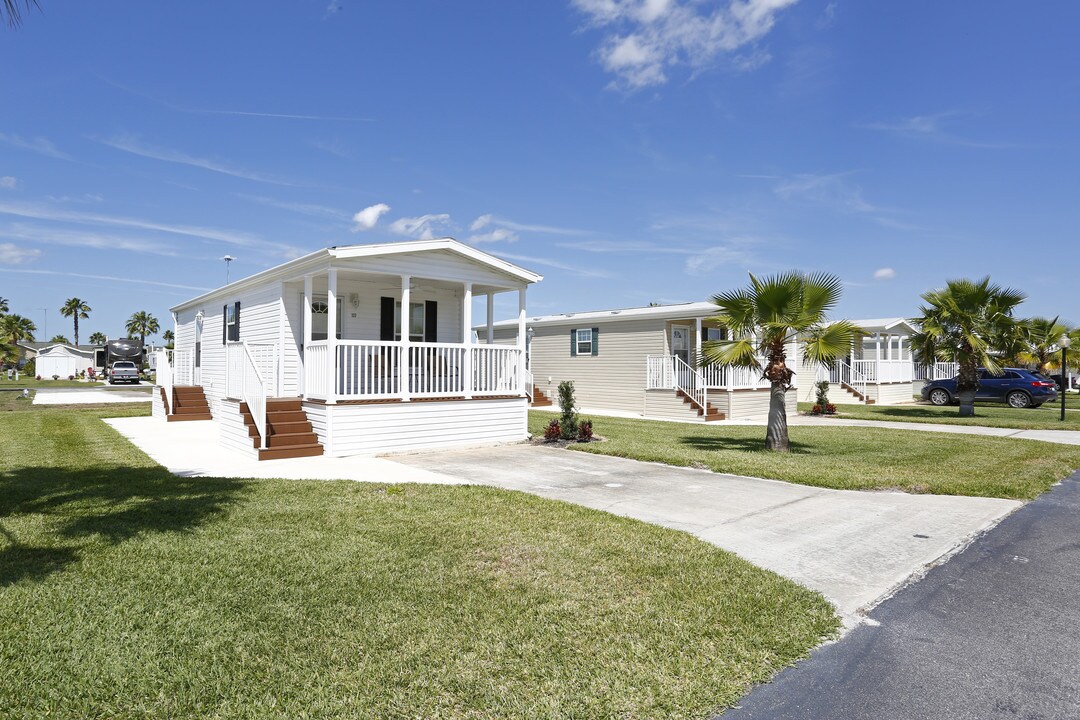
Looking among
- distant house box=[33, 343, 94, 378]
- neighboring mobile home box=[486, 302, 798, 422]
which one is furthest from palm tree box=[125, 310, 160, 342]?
neighboring mobile home box=[486, 302, 798, 422]

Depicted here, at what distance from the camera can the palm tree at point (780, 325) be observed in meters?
10.9

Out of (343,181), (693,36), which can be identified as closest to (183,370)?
(343,181)

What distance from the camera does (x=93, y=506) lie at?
617cm

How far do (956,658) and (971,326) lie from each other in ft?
63.7

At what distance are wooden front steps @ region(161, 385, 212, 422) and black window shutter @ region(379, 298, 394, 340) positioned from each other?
615 centimetres

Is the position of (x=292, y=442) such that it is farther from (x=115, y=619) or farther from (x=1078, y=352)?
(x=1078, y=352)

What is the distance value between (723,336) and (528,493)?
16.7 metres

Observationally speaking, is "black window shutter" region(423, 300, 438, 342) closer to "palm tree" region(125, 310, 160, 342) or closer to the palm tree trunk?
the palm tree trunk

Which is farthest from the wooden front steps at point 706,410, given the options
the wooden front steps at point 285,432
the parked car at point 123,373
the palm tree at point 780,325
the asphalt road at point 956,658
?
the parked car at point 123,373

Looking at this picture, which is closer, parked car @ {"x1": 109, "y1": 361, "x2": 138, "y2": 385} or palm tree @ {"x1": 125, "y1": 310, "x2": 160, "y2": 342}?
parked car @ {"x1": 109, "y1": 361, "x2": 138, "y2": 385}

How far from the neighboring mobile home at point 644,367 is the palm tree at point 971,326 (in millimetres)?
4900

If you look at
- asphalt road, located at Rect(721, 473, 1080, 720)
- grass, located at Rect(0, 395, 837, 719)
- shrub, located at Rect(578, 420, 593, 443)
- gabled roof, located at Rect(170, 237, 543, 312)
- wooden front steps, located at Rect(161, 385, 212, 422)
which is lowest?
asphalt road, located at Rect(721, 473, 1080, 720)

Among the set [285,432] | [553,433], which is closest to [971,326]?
[553,433]

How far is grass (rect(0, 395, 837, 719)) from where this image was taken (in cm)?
279
